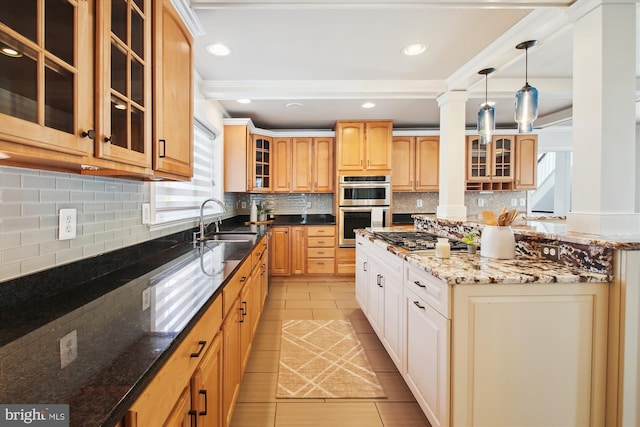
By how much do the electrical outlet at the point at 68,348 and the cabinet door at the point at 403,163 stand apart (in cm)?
459

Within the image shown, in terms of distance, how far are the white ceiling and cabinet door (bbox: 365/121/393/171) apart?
587mm

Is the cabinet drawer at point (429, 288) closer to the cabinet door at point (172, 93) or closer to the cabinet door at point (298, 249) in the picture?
the cabinet door at point (172, 93)

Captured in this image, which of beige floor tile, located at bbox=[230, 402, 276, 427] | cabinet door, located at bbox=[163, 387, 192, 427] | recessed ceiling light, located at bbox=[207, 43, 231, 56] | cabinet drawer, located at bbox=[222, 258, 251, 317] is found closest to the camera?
cabinet door, located at bbox=[163, 387, 192, 427]

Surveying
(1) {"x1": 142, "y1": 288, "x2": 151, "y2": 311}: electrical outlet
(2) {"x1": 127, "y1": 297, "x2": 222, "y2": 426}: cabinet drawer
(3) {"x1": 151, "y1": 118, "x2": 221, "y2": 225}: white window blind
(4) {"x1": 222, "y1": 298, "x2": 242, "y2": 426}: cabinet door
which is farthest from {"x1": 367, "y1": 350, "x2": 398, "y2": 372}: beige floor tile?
(3) {"x1": 151, "y1": 118, "x2": 221, "y2": 225}: white window blind

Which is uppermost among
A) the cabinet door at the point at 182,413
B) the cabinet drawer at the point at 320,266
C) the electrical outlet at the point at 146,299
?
the electrical outlet at the point at 146,299

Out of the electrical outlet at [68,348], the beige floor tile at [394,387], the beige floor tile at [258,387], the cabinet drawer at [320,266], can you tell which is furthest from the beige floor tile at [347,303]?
the electrical outlet at [68,348]

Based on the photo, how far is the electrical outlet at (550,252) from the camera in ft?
5.44

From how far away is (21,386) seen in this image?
1.97 ft

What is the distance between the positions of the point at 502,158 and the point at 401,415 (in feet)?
15.0

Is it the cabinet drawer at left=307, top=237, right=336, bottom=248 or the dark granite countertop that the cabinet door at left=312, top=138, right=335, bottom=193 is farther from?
the dark granite countertop

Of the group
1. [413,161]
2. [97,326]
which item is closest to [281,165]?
[413,161]

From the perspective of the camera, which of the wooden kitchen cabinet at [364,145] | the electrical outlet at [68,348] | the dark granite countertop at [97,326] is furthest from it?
the wooden kitchen cabinet at [364,145]

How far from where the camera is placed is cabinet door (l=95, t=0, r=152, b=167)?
1007 mm

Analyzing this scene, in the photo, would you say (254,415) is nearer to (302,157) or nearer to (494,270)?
(494,270)
